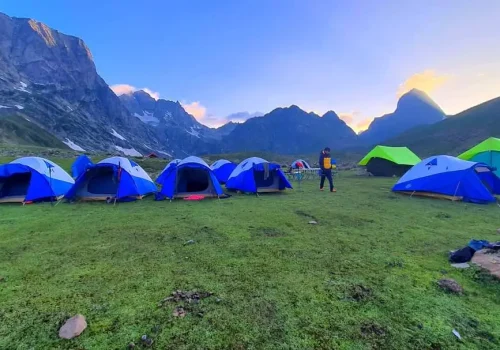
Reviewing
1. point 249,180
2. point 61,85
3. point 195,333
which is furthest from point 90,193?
point 61,85

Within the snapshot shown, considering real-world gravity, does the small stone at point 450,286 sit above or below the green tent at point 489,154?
below

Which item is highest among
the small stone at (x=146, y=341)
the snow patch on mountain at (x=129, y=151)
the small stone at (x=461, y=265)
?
the snow patch on mountain at (x=129, y=151)

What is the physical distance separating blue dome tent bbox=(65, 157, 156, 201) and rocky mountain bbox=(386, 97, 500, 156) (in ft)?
271

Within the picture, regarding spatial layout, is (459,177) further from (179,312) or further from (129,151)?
(129,151)

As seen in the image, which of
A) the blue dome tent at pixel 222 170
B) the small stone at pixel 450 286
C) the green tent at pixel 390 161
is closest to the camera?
the small stone at pixel 450 286

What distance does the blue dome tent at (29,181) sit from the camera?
1174cm

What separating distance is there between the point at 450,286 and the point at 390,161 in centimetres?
2202

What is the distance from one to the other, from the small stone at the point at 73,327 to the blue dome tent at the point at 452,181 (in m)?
13.3

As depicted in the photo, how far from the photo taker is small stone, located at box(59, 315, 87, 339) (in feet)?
10.8

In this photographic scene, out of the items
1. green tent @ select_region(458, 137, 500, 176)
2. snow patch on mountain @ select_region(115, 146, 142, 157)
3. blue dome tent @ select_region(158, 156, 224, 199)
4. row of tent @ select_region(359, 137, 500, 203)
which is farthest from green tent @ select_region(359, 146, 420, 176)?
snow patch on mountain @ select_region(115, 146, 142, 157)

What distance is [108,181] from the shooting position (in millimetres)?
12742

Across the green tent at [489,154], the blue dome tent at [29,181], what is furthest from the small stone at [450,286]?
the green tent at [489,154]

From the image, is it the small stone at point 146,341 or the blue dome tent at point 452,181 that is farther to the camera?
the blue dome tent at point 452,181

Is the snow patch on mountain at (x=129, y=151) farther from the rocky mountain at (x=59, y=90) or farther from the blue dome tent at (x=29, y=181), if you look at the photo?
the blue dome tent at (x=29, y=181)
